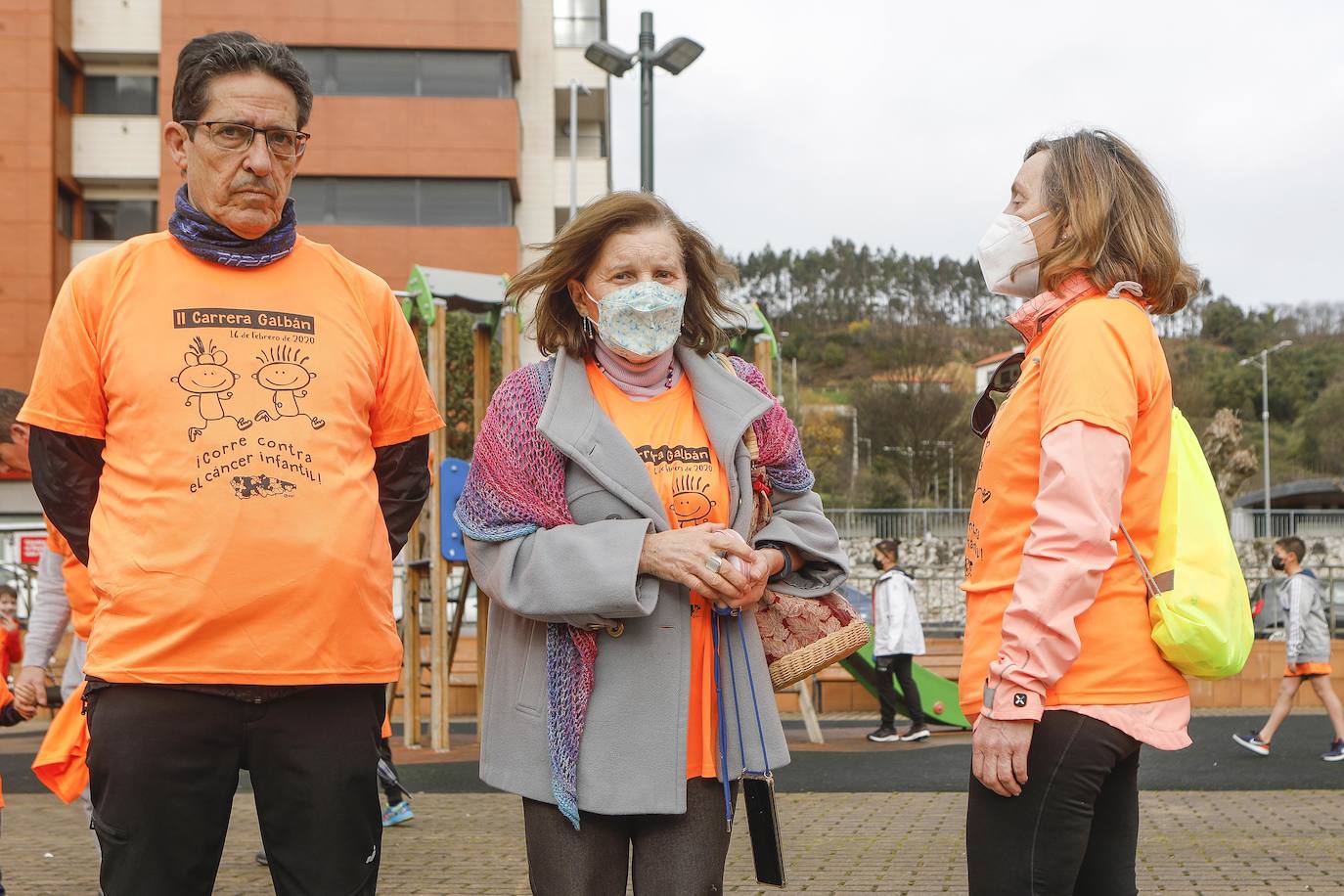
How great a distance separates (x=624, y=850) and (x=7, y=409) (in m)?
2.59

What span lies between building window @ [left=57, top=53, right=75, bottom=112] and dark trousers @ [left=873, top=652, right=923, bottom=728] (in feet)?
103

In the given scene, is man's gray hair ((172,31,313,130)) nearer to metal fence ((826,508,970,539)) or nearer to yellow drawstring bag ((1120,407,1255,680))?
yellow drawstring bag ((1120,407,1255,680))

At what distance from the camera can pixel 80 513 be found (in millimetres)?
2863

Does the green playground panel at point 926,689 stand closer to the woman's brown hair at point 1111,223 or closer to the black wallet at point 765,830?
the black wallet at point 765,830

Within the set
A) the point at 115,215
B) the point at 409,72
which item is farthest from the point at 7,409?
the point at 115,215

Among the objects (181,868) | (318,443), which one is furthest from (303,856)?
(318,443)

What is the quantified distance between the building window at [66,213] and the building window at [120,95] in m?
2.23

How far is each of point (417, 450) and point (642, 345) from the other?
1.78 ft

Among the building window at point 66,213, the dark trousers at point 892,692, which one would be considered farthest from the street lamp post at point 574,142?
the dark trousers at point 892,692

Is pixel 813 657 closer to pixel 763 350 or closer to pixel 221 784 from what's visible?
pixel 221 784

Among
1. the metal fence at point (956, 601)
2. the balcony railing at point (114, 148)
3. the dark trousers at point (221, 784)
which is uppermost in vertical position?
the balcony railing at point (114, 148)

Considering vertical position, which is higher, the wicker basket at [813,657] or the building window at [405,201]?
the building window at [405,201]

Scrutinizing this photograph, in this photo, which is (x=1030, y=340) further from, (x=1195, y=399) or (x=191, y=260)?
(x=1195, y=399)

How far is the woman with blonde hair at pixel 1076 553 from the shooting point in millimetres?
2773
